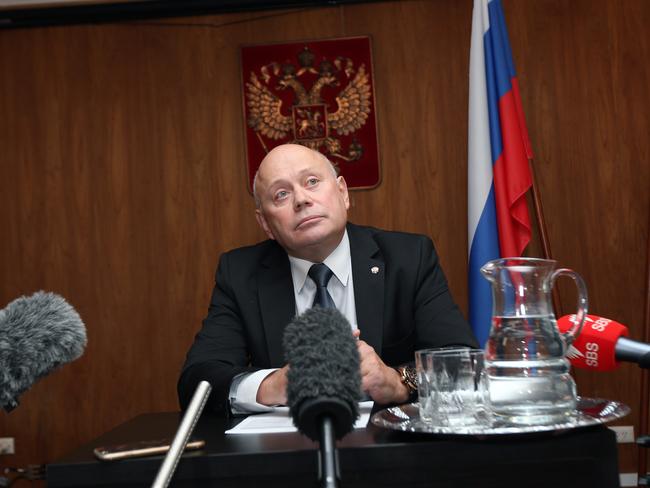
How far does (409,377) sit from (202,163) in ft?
8.60

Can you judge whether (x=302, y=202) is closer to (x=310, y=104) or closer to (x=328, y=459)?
(x=328, y=459)

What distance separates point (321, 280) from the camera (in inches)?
94.5

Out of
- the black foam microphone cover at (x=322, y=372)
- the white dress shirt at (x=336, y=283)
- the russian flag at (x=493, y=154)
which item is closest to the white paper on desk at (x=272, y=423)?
the black foam microphone cover at (x=322, y=372)

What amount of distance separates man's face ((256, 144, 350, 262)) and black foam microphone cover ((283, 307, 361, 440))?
1.34 meters

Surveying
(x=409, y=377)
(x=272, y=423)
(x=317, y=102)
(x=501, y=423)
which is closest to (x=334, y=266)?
(x=409, y=377)

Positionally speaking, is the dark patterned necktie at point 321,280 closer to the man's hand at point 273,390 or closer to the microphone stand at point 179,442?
the man's hand at point 273,390

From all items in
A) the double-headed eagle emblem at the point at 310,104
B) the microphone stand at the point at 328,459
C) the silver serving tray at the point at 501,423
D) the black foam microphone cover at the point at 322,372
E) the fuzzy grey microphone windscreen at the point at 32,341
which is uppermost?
the double-headed eagle emblem at the point at 310,104

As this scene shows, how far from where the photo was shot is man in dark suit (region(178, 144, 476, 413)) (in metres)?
2.35

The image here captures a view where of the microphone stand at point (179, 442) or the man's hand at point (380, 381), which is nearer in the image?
the microphone stand at point (179, 442)

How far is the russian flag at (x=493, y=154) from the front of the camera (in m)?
3.64

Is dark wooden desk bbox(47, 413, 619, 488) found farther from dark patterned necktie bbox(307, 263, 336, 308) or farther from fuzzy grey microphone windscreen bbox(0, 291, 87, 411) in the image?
dark patterned necktie bbox(307, 263, 336, 308)

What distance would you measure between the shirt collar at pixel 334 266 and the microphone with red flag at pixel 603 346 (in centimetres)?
113

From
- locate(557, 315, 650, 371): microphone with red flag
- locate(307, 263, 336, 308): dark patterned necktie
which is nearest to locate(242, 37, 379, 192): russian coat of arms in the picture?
locate(307, 263, 336, 308): dark patterned necktie

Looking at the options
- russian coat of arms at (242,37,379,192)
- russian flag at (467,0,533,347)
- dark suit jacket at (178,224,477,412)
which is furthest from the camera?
russian coat of arms at (242,37,379,192)
